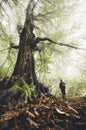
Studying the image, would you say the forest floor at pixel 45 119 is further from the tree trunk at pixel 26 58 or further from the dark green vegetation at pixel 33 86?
the tree trunk at pixel 26 58

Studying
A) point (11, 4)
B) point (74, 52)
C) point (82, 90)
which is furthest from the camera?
point (82, 90)

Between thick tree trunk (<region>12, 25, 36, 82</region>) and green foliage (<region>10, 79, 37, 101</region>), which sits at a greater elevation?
thick tree trunk (<region>12, 25, 36, 82</region>)

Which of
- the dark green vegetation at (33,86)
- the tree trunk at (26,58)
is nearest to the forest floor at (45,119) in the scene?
the dark green vegetation at (33,86)

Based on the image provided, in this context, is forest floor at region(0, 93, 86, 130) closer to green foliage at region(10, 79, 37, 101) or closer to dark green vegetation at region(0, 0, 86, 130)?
dark green vegetation at region(0, 0, 86, 130)

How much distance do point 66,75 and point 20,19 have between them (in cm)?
1335

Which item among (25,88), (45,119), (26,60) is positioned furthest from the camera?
(26,60)

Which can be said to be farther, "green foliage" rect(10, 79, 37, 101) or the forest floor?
"green foliage" rect(10, 79, 37, 101)

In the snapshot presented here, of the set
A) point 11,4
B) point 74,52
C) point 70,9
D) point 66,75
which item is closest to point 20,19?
point 11,4

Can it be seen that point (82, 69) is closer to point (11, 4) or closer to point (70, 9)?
point (70, 9)

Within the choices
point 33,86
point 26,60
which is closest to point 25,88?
point 33,86

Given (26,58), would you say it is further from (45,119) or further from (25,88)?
(45,119)

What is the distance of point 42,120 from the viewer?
3.13m

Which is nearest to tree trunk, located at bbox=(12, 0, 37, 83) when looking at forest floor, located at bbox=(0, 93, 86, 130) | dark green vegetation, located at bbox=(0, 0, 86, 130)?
dark green vegetation, located at bbox=(0, 0, 86, 130)

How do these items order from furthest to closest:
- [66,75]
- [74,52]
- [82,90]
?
[66,75] < [82,90] < [74,52]
